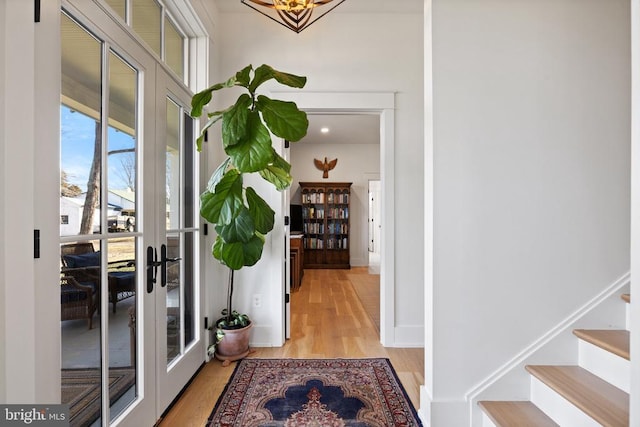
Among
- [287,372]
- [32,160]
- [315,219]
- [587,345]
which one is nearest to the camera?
[32,160]

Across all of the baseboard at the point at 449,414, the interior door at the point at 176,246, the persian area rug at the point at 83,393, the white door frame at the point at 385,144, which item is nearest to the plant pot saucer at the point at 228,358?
the interior door at the point at 176,246

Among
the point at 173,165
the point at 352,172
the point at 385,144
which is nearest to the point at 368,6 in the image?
the point at 385,144

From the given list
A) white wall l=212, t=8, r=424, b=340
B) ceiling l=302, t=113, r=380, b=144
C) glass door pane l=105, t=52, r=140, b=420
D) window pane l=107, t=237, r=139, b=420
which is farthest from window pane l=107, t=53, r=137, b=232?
ceiling l=302, t=113, r=380, b=144

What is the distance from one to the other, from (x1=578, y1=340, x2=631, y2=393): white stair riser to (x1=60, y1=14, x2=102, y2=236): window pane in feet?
7.94

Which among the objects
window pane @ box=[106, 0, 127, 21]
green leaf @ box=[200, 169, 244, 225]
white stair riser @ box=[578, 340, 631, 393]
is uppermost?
window pane @ box=[106, 0, 127, 21]

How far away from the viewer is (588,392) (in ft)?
4.53

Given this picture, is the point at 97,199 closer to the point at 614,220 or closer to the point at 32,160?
the point at 32,160

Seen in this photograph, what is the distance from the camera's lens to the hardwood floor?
191 centimetres

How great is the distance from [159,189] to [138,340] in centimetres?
84

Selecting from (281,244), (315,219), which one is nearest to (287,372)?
(281,244)

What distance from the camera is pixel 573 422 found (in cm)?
134

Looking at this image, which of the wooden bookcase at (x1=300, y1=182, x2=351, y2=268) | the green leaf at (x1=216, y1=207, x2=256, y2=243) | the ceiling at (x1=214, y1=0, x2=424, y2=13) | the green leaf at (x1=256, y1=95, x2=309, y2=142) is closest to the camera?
the green leaf at (x1=256, y1=95, x2=309, y2=142)

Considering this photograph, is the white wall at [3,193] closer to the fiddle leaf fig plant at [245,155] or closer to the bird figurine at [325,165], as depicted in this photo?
the fiddle leaf fig plant at [245,155]

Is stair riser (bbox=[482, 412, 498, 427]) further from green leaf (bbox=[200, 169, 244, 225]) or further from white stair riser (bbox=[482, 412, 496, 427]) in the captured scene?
green leaf (bbox=[200, 169, 244, 225])
